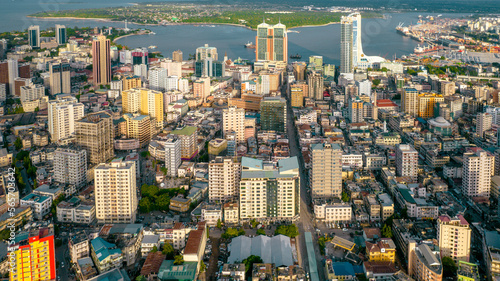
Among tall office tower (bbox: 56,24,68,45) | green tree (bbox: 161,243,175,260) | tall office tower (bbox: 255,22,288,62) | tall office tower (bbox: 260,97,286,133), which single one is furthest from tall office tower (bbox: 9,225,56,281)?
tall office tower (bbox: 56,24,68,45)

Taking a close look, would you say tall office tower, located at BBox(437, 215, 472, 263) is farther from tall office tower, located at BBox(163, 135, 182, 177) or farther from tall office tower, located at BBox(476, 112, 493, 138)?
tall office tower, located at BBox(476, 112, 493, 138)

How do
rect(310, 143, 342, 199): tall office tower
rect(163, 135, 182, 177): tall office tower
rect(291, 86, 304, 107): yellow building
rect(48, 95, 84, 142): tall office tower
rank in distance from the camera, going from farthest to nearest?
rect(291, 86, 304, 107): yellow building
rect(48, 95, 84, 142): tall office tower
rect(163, 135, 182, 177): tall office tower
rect(310, 143, 342, 199): tall office tower

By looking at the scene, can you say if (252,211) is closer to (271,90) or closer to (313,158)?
(313,158)

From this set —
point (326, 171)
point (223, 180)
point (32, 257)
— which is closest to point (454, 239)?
point (326, 171)

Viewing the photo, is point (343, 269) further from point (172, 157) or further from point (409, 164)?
point (172, 157)

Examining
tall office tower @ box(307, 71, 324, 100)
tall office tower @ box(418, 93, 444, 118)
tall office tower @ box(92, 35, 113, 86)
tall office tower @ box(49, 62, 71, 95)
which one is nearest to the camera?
tall office tower @ box(418, 93, 444, 118)

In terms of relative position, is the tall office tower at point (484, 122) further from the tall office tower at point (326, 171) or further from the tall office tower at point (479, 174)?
the tall office tower at point (326, 171)
